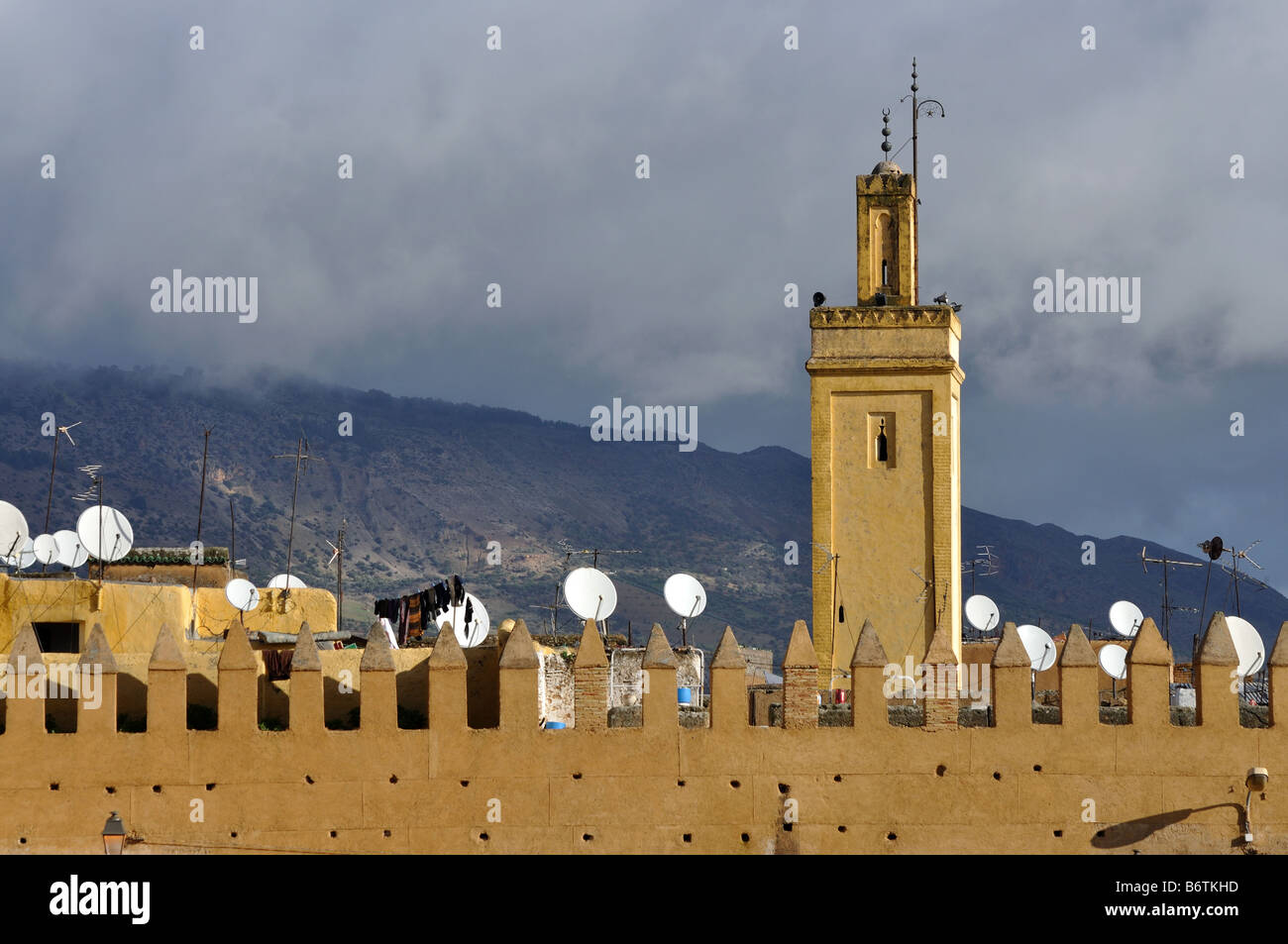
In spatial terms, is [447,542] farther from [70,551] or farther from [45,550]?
[45,550]

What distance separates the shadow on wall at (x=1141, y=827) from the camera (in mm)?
27719

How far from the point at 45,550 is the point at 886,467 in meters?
15.0

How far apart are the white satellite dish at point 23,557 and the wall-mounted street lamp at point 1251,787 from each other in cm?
1943

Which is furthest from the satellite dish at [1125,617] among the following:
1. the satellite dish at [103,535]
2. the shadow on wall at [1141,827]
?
the satellite dish at [103,535]

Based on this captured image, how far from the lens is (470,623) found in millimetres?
32750

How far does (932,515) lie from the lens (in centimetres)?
3731

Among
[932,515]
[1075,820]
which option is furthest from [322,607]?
[1075,820]

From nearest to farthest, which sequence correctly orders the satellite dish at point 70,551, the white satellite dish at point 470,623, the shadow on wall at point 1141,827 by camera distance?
the shadow on wall at point 1141,827 → the white satellite dish at point 470,623 → the satellite dish at point 70,551

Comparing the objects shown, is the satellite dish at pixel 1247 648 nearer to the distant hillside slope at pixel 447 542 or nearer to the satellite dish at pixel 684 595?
the satellite dish at pixel 684 595

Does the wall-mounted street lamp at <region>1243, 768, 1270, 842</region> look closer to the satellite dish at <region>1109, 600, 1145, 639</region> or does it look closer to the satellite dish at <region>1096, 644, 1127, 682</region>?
the satellite dish at <region>1096, 644, 1127, 682</region>

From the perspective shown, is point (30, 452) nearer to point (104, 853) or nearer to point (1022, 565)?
point (1022, 565)

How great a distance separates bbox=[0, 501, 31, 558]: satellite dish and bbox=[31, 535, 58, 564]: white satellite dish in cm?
157

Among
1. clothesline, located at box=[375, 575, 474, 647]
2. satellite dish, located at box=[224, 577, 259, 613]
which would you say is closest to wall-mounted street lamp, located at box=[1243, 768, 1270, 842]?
clothesline, located at box=[375, 575, 474, 647]
